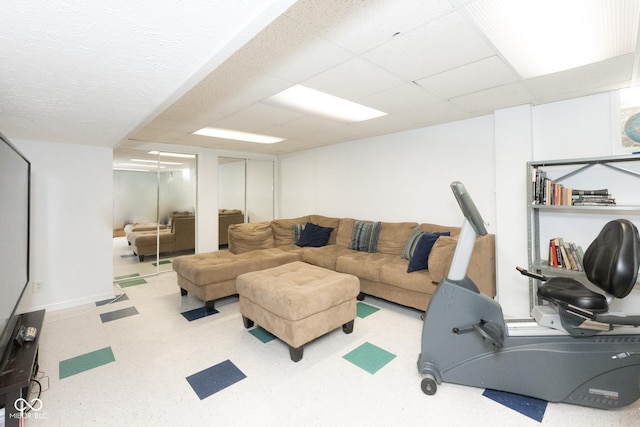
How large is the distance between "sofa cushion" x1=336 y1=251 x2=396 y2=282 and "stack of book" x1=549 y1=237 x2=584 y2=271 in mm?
1530

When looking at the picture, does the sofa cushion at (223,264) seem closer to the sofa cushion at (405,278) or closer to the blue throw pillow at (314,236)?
the blue throw pillow at (314,236)

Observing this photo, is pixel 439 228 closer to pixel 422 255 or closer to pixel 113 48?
pixel 422 255

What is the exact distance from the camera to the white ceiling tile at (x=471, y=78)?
1943 mm

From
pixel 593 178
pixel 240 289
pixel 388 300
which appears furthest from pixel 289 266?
pixel 593 178

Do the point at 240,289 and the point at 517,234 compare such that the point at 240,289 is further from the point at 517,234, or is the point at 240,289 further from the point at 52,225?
the point at 517,234

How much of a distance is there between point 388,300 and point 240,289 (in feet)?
5.43

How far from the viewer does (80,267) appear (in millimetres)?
3186

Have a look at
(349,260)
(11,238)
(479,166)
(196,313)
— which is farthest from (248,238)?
(479,166)

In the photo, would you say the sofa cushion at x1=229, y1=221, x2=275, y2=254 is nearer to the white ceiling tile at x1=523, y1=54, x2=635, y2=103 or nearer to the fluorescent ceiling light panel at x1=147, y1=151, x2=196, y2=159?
the fluorescent ceiling light panel at x1=147, y1=151, x2=196, y2=159

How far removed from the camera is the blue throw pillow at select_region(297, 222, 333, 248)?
435cm

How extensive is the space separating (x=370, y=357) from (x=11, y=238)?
247 centimetres

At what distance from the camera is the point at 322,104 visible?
2814 millimetres

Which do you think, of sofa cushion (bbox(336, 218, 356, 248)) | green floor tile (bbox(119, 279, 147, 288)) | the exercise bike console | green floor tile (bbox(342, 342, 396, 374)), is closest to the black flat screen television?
green floor tile (bbox(119, 279, 147, 288))

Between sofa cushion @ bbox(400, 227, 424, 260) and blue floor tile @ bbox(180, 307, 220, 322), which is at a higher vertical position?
sofa cushion @ bbox(400, 227, 424, 260)
